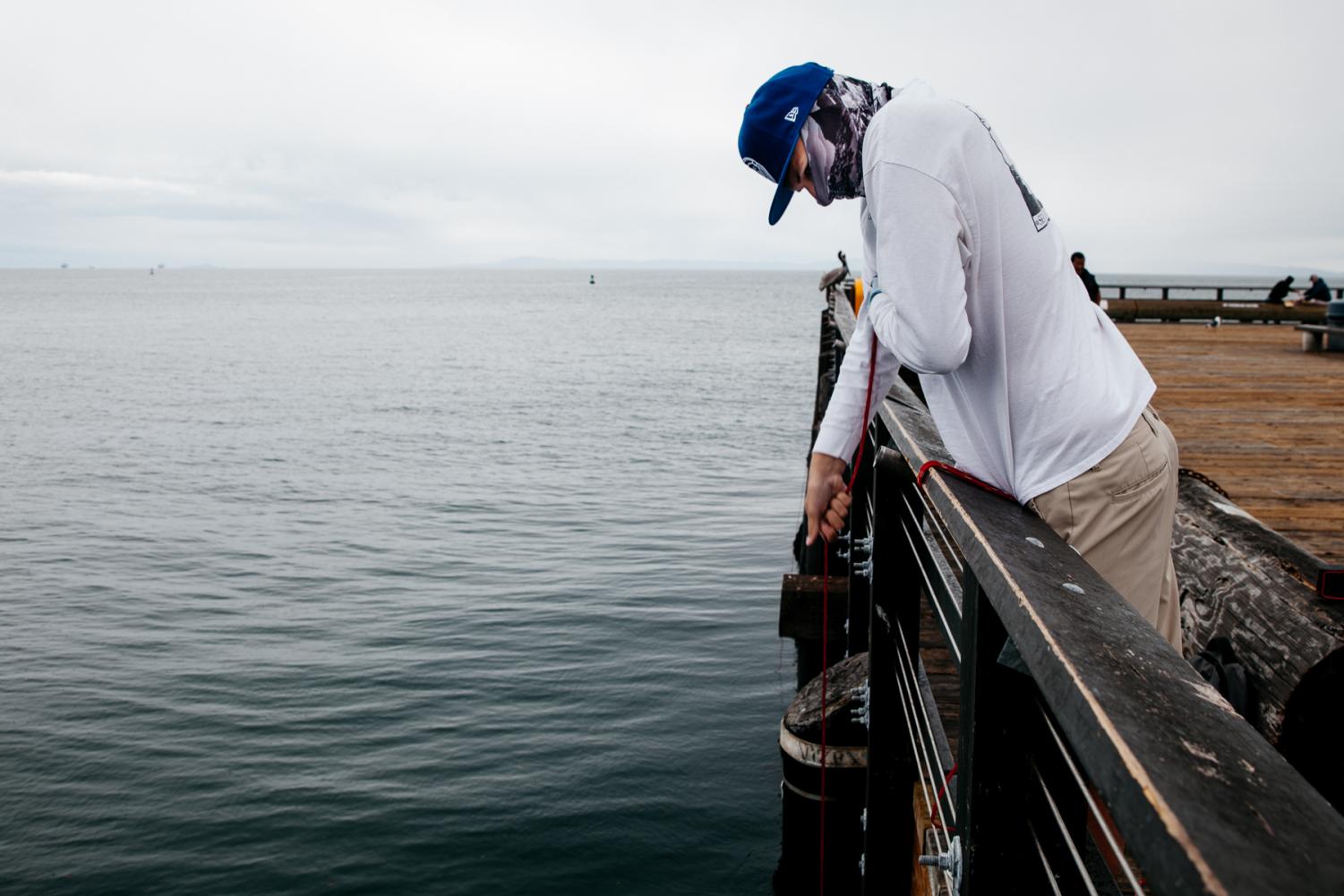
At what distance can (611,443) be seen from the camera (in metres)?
25.7

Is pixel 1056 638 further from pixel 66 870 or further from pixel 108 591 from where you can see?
pixel 108 591

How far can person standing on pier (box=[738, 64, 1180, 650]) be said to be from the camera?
1.97m

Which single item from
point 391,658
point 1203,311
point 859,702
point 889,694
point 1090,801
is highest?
point 1090,801

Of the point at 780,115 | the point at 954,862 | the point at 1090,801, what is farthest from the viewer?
the point at 780,115

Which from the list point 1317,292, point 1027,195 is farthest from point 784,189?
point 1317,292

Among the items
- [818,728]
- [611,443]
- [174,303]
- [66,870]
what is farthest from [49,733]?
[174,303]

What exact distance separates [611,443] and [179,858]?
61.9 feet

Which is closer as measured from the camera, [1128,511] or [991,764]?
[991,764]

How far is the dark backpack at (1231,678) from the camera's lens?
3.20m

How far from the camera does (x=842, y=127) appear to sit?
7.10 feet

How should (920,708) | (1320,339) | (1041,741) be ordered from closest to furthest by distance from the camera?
(1041,741), (920,708), (1320,339)

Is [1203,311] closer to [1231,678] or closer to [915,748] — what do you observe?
[1231,678]

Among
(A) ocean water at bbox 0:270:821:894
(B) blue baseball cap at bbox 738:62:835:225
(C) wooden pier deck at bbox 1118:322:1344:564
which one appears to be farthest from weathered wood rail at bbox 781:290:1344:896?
(A) ocean water at bbox 0:270:821:894

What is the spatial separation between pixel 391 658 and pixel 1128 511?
9.39 meters
